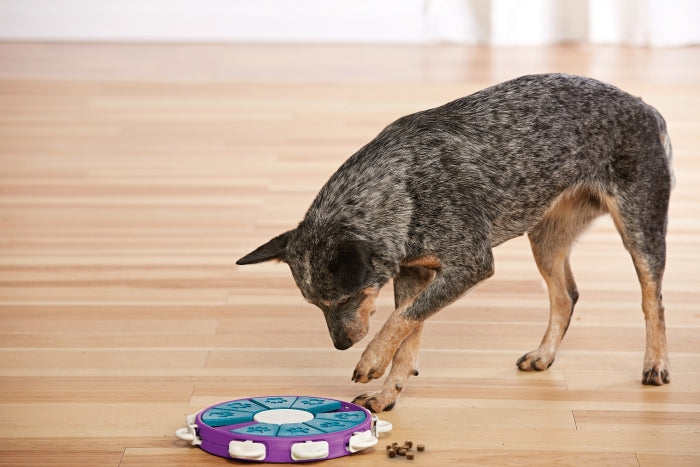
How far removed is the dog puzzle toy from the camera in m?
2.85

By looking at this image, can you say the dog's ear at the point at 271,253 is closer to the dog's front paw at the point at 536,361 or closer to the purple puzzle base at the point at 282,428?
the purple puzzle base at the point at 282,428

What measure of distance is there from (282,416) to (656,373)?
1207 millimetres

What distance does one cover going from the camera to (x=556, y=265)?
368 cm

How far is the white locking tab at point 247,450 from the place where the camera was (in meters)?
2.83

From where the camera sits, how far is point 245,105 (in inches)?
299

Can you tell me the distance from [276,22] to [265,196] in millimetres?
4554

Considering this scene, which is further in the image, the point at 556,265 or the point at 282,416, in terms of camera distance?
the point at 556,265

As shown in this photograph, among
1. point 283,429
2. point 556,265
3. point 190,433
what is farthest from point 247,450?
point 556,265

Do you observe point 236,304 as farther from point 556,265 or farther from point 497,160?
point 497,160

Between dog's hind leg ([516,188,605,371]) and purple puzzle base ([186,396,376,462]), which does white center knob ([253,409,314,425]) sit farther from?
dog's hind leg ([516,188,605,371])

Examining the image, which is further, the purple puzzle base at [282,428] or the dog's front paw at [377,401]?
the dog's front paw at [377,401]

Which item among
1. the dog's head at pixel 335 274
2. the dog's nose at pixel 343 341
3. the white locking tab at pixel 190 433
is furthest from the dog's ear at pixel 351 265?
the white locking tab at pixel 190 433

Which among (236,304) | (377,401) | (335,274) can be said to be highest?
(335,274)

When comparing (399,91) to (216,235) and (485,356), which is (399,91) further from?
(485,356)
